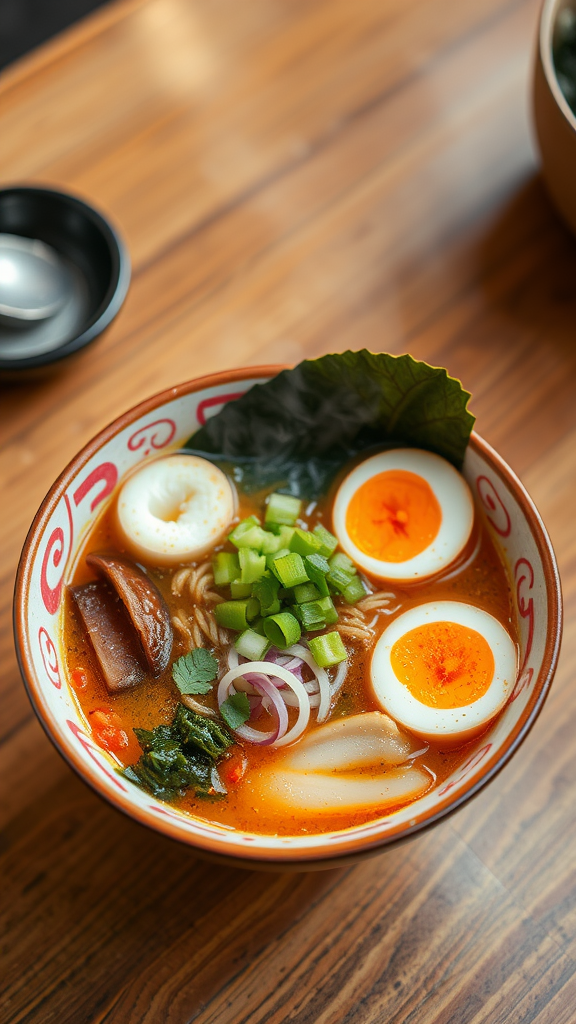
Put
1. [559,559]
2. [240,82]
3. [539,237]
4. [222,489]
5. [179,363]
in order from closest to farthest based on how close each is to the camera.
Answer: [222,489], [559,559], [179,363], [539,237], [240,82]

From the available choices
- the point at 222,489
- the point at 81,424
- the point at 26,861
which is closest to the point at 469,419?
the point at 222,489

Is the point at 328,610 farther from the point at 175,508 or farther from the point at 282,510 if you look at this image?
the point at 175,508

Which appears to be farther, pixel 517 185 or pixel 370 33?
pixel 370 33

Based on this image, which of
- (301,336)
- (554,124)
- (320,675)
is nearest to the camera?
(320,675)

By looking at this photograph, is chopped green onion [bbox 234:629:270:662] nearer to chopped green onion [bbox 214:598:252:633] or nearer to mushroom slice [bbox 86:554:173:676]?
chopped green onion [bbox 214:598:252:633]

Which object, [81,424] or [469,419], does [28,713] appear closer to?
[81,424]

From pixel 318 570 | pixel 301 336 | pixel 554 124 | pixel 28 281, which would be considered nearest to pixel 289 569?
pixel 318 570
